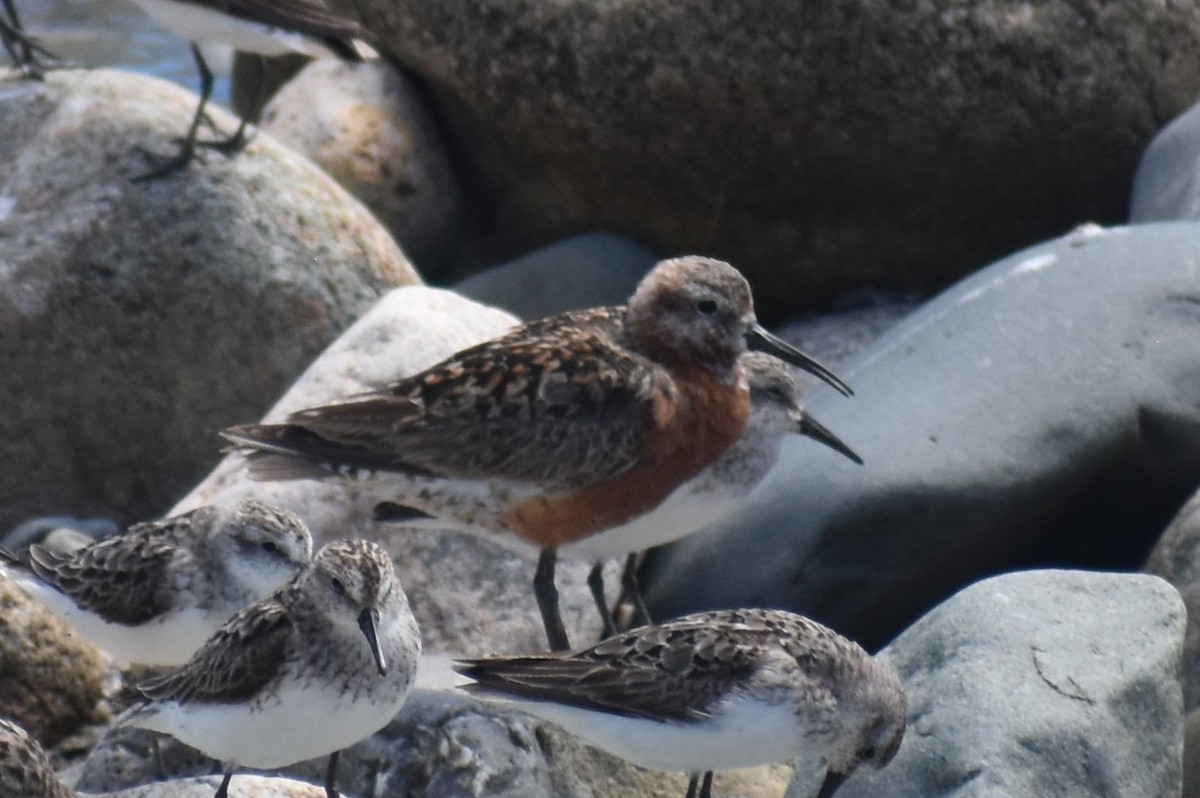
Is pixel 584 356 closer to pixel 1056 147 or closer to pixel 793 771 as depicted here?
pixel 793 771

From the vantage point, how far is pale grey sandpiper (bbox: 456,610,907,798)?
595 cm

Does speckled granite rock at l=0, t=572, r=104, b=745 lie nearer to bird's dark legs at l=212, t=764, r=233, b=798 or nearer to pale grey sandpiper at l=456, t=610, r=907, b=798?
bird's dark legs at l=212, t=764, r=233, b=798

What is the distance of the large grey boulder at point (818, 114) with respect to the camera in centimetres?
1038

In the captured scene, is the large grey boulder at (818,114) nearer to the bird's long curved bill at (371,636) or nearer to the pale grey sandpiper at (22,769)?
the bird's long curved bill at (371,636)

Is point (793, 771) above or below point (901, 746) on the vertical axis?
below

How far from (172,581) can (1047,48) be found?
6058 mm

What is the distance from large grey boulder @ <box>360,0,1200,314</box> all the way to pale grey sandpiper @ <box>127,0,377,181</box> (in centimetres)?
180

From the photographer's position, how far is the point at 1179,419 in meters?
7.95

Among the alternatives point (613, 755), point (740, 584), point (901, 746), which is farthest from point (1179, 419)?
point (613, 755)

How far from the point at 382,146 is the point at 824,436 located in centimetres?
468

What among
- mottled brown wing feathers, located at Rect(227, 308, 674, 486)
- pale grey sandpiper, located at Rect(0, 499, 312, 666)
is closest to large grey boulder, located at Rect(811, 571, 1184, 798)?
mottled brown wing feathers, located at Rect(227, 308, 674, 486)

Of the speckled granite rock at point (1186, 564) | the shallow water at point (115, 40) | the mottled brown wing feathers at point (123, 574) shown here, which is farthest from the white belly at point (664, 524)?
the shallow water at point (115, 40)

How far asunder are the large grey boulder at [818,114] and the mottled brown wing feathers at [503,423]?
3821 millimetres

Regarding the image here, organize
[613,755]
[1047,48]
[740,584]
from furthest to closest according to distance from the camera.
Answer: [1047,48] < [740,584] < [613,755]
